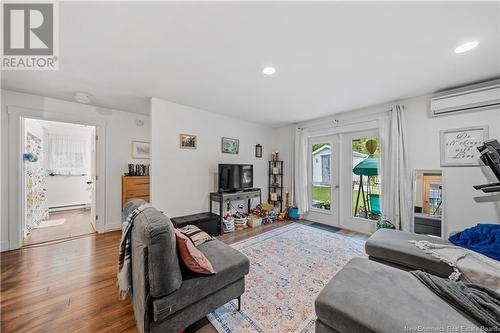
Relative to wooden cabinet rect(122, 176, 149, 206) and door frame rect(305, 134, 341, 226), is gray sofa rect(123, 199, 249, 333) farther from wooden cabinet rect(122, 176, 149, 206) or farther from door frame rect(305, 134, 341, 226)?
door frame rect(305, 134, 341, 226)

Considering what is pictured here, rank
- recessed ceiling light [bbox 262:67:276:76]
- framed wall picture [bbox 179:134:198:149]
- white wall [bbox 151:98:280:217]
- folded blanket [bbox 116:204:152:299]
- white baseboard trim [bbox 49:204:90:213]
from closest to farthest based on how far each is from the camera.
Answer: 1. folded blanket [bbox 116:204:152:299]
2. recessed ceiling light [bbox 262:67:276:76]
3. white wall [bbox 151:98:280:217]
4. framed wall picture [bbox 179:134:198:149]
5. white baseboard trim [bbox 49:204:90:213]

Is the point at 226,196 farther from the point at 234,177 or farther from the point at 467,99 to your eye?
the point at 467,99

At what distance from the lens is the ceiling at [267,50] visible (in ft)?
A: 4.41

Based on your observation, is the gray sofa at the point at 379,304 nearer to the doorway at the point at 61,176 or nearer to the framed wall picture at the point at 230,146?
the framed wall picture at the point at 230,146

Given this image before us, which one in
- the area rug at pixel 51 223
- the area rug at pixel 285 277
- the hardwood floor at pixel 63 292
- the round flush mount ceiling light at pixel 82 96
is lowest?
the area rug at pixel 285 277

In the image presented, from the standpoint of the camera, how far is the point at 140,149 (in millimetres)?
4039

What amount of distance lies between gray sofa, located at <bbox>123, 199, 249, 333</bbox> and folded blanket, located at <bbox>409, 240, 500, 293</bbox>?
73.9 inches

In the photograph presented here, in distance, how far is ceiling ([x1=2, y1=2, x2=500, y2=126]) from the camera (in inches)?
52.9

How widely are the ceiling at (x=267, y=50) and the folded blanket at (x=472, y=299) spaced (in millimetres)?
1895

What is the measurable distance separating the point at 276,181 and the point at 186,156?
8.53 ft

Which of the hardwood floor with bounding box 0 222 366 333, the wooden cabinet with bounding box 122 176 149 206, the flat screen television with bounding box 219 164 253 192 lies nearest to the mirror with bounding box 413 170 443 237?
the flat screen television with bounding box 219 164 253 192

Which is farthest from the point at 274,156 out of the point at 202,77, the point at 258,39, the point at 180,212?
the point at 258,39

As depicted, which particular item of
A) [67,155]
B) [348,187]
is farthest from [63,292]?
[67,155]

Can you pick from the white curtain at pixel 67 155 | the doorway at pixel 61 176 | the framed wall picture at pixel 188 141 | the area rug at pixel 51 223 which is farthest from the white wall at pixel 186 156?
the white curtain at pixel 67 155
